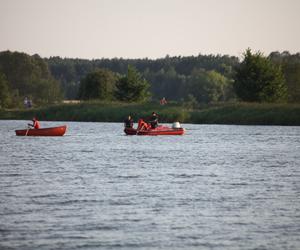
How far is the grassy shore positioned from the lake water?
31.8 meters

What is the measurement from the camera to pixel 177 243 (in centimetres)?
1941

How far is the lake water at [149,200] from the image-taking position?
19859 millimetres

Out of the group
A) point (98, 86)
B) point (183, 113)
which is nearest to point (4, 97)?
point (98, 86)

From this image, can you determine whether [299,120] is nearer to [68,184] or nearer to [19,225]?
[68,184]

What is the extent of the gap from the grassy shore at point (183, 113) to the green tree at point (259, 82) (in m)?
4.00

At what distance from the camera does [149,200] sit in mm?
25672

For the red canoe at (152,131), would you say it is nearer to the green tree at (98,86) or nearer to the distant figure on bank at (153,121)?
the distant figure on bank at (153,121)

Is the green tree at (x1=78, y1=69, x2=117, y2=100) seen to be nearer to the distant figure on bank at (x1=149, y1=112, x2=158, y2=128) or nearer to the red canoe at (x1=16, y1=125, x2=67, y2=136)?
the red canoe at (x1=16, y1=125, x2=67, y2=136)

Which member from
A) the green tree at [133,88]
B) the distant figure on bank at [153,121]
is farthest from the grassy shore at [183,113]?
the distant figure on bank at [153,121]

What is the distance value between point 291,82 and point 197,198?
78.0m

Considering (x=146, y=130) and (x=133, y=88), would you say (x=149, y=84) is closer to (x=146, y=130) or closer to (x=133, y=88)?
(x=133, y=88)

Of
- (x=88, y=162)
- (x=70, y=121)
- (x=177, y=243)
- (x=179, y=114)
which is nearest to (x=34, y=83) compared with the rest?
(x=70, y=121)

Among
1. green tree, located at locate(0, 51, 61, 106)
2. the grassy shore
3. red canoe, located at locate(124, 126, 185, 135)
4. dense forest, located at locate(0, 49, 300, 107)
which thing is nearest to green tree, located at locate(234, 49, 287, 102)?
dense forest, located at locate(0, 49, 300, 107)

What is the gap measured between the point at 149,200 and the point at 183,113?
58.8 meters
